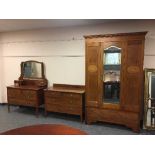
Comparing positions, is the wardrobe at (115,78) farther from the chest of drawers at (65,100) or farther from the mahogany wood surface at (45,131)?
the mahogany wood surface at (45,131)

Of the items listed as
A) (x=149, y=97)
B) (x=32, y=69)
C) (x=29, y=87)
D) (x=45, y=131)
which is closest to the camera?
(x=45, y=131)

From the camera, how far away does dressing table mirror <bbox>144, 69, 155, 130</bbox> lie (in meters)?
3.15

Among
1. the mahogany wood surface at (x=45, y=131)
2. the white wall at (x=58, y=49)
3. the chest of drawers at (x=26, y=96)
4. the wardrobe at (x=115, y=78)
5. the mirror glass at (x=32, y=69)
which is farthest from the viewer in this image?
the mirror glass at (x=32, y=69)

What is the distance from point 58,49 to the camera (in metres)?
4.09

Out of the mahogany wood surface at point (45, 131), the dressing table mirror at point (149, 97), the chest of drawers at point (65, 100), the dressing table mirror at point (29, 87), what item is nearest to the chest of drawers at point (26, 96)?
the dressing table mirror at point (29, 87)

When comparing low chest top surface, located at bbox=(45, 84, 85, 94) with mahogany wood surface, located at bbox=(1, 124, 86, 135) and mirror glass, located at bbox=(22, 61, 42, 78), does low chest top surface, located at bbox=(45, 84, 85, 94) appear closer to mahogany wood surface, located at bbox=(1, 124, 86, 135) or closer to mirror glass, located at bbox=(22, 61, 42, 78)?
mirror glass, located at bbox=(22, 61, 42, 78)

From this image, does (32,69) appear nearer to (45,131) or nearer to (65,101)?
(65,101)

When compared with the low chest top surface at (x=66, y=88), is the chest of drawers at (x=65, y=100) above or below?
below

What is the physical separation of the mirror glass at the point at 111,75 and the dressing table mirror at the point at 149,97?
1.83 ft

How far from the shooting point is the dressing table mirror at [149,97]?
3.15 metres

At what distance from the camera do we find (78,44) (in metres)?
3.88

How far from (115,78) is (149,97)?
74 centimetres

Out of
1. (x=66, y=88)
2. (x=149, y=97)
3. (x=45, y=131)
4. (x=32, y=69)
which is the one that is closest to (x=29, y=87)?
(x=32, y=69)

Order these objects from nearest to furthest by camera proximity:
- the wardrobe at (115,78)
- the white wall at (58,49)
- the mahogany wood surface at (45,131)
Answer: the mahogany wood surface at (45,131), the wardrobe at (115,78), the white wall at (58,49)
